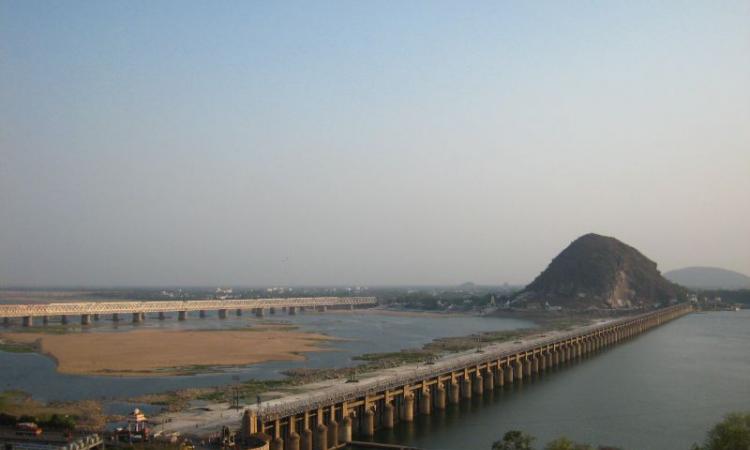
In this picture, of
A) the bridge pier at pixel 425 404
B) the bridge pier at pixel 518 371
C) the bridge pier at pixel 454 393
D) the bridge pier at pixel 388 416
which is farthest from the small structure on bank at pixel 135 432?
the bridge pier at pixel 518 371

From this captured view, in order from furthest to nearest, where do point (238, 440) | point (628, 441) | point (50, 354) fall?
point (50, 354), point (628, 441), point (238, 440)

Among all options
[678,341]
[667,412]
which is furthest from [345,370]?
[678,341]

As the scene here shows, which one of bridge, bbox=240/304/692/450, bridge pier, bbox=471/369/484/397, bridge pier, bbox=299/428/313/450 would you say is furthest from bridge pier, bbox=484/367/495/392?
bridge pier, bbox=299/428/313/450

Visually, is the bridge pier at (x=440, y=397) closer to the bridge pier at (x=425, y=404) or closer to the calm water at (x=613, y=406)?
the calm water at (x=613, y=406)

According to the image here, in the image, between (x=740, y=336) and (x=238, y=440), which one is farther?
(x=740, y=336)

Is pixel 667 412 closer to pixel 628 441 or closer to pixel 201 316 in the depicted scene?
pixel 628 441

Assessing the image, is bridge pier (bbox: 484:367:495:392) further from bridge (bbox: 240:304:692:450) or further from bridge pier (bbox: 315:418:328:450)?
bridge pier (bbox: 315:418:328:450)
